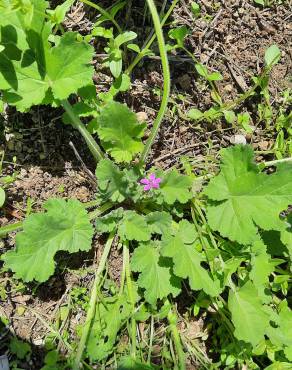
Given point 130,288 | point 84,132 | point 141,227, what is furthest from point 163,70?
point 130,288

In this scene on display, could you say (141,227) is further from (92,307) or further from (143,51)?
(143,51)

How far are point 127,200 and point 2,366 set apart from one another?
1.18 metres

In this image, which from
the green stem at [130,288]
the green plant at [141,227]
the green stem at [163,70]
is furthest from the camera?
the green stem at [130,288]

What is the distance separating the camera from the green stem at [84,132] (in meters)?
2.92

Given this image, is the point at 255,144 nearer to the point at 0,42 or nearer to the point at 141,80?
the point at 141,80

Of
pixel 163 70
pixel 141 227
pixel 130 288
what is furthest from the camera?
pixel 130 288

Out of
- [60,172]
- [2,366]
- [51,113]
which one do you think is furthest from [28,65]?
[2,366]

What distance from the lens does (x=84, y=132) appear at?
2.96 meters

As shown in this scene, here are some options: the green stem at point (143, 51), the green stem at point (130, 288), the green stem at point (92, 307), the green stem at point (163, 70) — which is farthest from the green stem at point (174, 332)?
the green stem at point (143, 51)

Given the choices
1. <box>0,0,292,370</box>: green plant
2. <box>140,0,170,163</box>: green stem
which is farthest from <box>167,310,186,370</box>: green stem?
<box>140,0,170,163</box>: green stem

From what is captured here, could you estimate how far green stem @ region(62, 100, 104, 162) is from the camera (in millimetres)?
2922

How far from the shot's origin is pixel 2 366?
3.12m

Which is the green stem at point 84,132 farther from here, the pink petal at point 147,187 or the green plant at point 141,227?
the pink petal at point 147,187

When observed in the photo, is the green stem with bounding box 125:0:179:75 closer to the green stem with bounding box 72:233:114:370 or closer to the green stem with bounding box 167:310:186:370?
the green stem with bounding box 72:233:114:370
